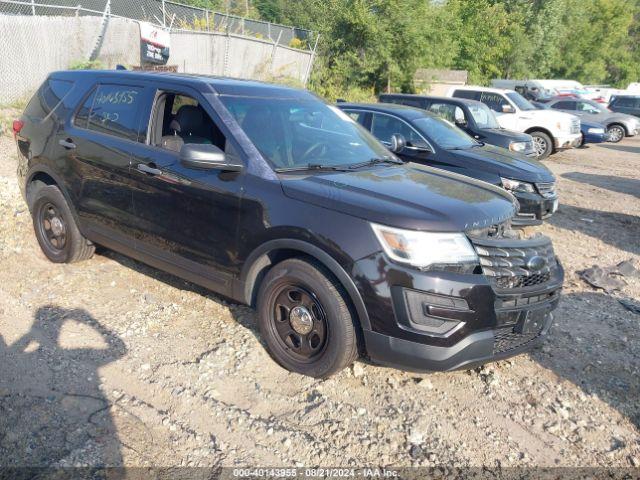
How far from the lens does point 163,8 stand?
51.3ft

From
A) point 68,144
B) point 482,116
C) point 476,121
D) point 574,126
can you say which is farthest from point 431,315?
point 574,126

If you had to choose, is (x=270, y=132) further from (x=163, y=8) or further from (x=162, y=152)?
(x=163, y=8)

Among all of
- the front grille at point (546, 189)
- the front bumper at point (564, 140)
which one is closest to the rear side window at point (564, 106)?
the front bumper at point (564, 140)

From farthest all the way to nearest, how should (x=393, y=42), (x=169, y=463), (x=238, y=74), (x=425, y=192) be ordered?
(x=393, y=42)
(x=238, y=74)
(x=425, y=192)
(x=169, y=463)

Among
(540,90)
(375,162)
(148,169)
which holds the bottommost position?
(540,90)

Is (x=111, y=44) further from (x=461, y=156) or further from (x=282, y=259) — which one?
(x=282, y=259)

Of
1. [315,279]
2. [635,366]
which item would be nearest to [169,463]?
[315,279]

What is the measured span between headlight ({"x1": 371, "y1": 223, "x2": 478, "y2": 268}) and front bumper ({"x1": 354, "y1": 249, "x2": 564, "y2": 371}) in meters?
0.06

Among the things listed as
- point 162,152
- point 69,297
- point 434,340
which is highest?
point 162,152

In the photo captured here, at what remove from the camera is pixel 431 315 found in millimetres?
3195

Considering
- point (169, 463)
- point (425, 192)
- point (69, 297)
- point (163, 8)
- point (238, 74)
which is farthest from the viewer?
point (238, 74)

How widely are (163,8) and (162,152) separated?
13.2 m

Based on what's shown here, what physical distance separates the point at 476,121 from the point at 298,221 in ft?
27.9

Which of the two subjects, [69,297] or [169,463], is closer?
[169,463]
